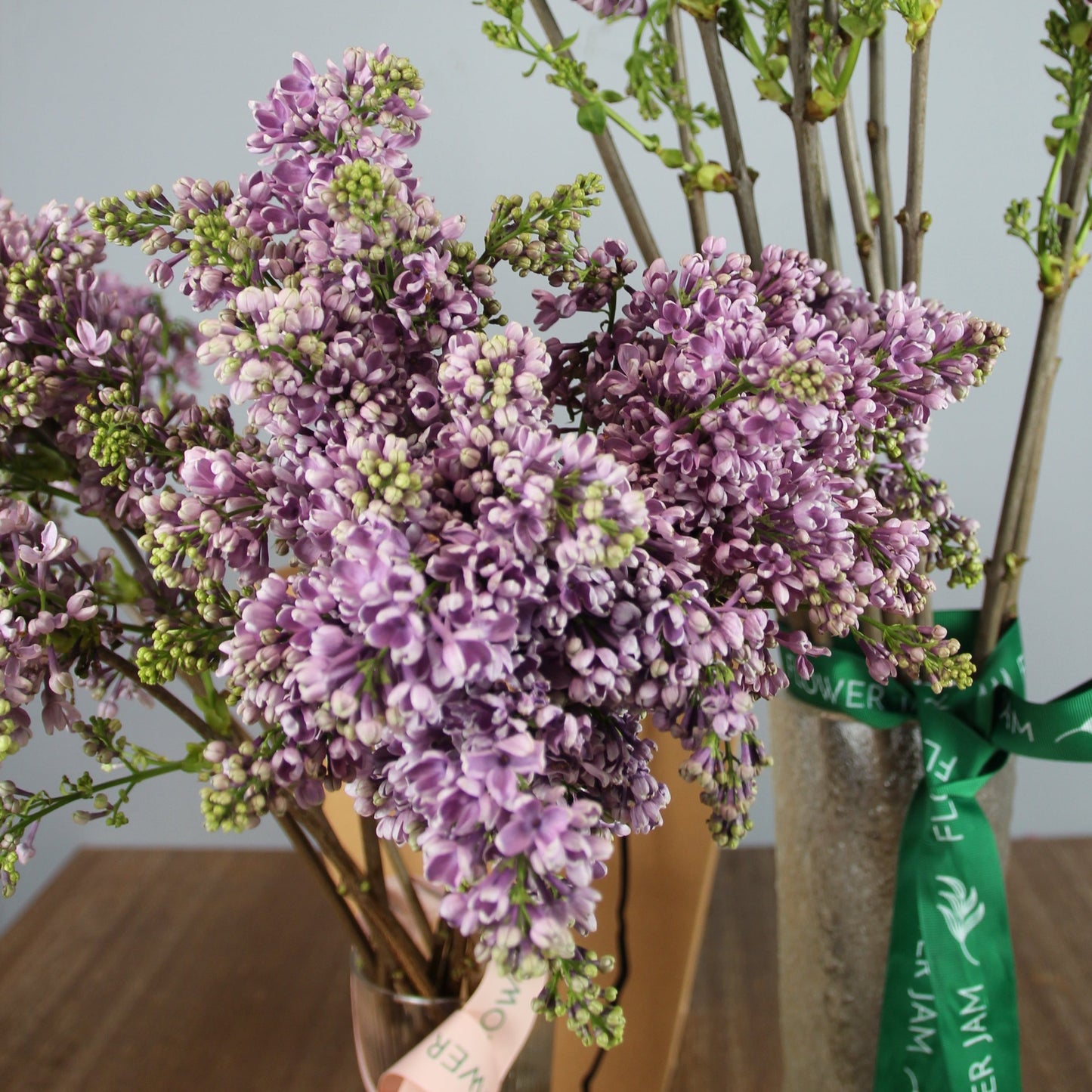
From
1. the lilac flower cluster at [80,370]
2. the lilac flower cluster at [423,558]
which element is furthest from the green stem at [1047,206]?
Answer: the lilac flower cluster at [80,370]

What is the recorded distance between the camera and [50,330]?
0.39 meters

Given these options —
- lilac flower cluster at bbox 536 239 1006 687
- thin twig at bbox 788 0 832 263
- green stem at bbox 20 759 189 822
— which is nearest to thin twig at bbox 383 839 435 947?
green stem at bbox 20 759 189 822

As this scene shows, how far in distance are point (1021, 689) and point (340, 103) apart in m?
0.43

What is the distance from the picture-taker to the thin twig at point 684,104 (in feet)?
1.52

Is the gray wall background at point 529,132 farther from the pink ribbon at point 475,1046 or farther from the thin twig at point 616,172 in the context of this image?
the pink ribbon at point 475,1046

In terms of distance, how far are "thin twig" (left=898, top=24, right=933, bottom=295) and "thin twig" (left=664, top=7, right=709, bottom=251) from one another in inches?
3.4

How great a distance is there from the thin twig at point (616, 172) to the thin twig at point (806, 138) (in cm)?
7

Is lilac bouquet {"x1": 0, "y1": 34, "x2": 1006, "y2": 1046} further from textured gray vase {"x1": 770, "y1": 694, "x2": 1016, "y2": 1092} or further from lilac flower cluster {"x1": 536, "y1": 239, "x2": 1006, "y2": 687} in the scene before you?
textured gray vase {"x1": 770, "y1": 694, "x2": 1016, "y2": 1092}

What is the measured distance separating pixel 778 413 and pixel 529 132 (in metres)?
0.54

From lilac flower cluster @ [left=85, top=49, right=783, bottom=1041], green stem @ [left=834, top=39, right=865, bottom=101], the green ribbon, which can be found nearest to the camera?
lilac flower cluster @ [left=85, top=49, right=783, bottom=1041]

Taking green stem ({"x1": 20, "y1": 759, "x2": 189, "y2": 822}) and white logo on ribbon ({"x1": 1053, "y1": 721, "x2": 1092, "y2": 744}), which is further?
white logo on ribbon ({"x1": 1053, "y1": 721, "x2": 1092, "y2": 744})

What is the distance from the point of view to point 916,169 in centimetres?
45

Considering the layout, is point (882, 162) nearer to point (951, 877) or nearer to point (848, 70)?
point (848, 70)

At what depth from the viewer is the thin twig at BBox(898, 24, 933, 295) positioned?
416mm
